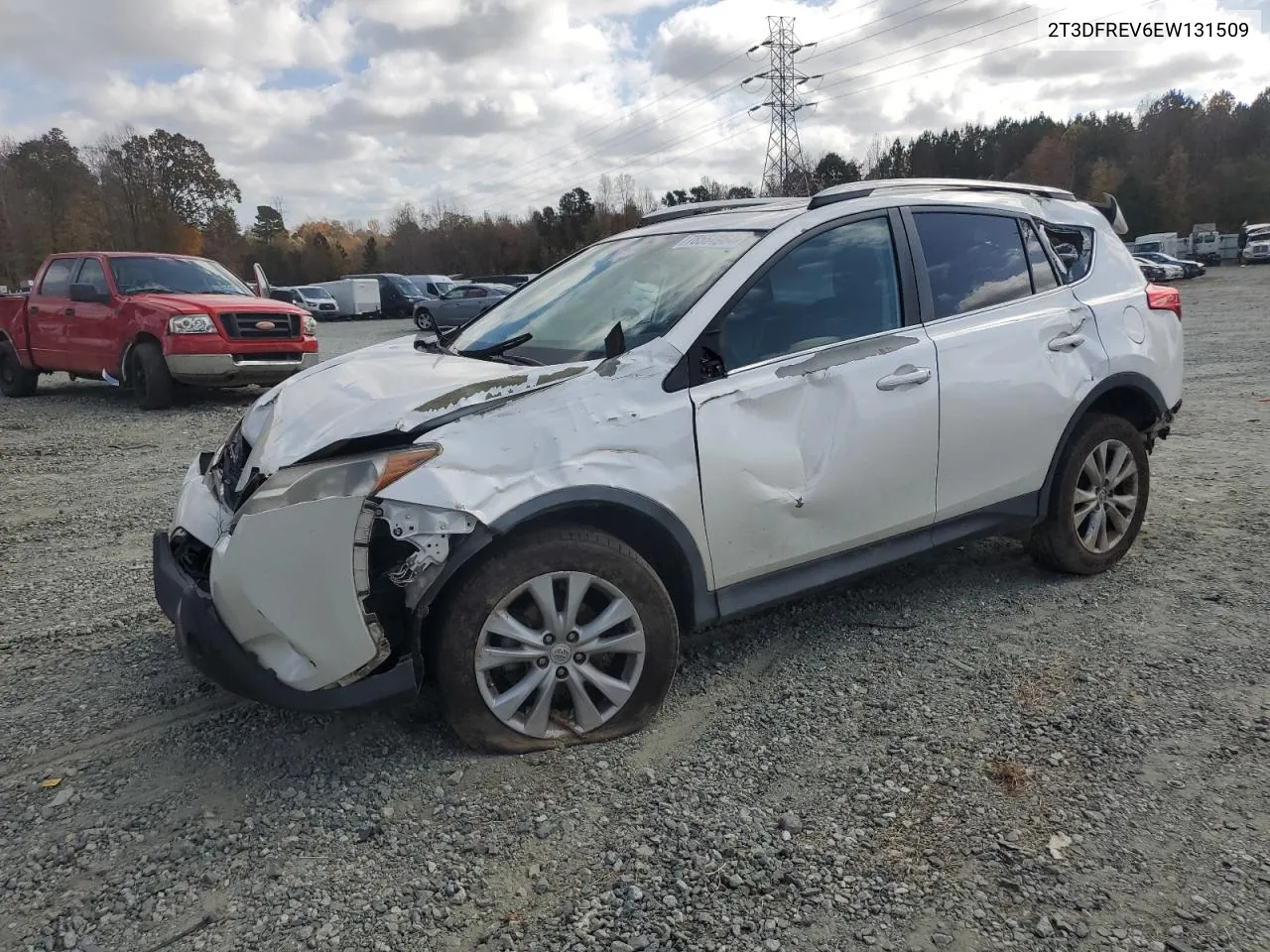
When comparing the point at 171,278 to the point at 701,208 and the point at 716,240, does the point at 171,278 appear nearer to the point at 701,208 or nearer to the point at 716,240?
the point at 701,208

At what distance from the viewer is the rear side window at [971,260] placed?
384 cm

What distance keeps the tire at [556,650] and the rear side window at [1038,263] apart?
8.03 feet

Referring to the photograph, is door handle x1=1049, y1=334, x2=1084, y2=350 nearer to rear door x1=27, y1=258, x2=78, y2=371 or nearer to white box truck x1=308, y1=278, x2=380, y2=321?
rear door x1=27, y1=258, x2=78, y2=371

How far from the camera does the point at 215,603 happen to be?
8.93ft

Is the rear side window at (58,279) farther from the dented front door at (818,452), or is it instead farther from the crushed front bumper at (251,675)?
the dented front door at (818,452)

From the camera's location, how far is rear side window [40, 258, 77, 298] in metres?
11.0

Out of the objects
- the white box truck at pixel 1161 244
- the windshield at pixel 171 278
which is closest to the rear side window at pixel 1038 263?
the windshield at pixel 171 278

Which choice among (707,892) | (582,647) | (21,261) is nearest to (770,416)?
(582,647)

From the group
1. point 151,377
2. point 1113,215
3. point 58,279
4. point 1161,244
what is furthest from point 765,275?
point 1161,244

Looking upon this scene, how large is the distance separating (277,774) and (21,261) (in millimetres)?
54713

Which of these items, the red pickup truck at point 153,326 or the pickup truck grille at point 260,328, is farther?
the pickup truck grille at point 260,328

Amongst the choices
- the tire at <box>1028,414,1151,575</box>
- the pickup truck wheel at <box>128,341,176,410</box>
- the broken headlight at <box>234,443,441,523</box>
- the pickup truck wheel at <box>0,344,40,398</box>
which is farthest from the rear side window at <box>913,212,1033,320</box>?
the pickup truck wheel at <box>0,344,40,398</box>

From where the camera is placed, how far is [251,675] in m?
2.67

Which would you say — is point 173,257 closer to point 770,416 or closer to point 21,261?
point 770,416
